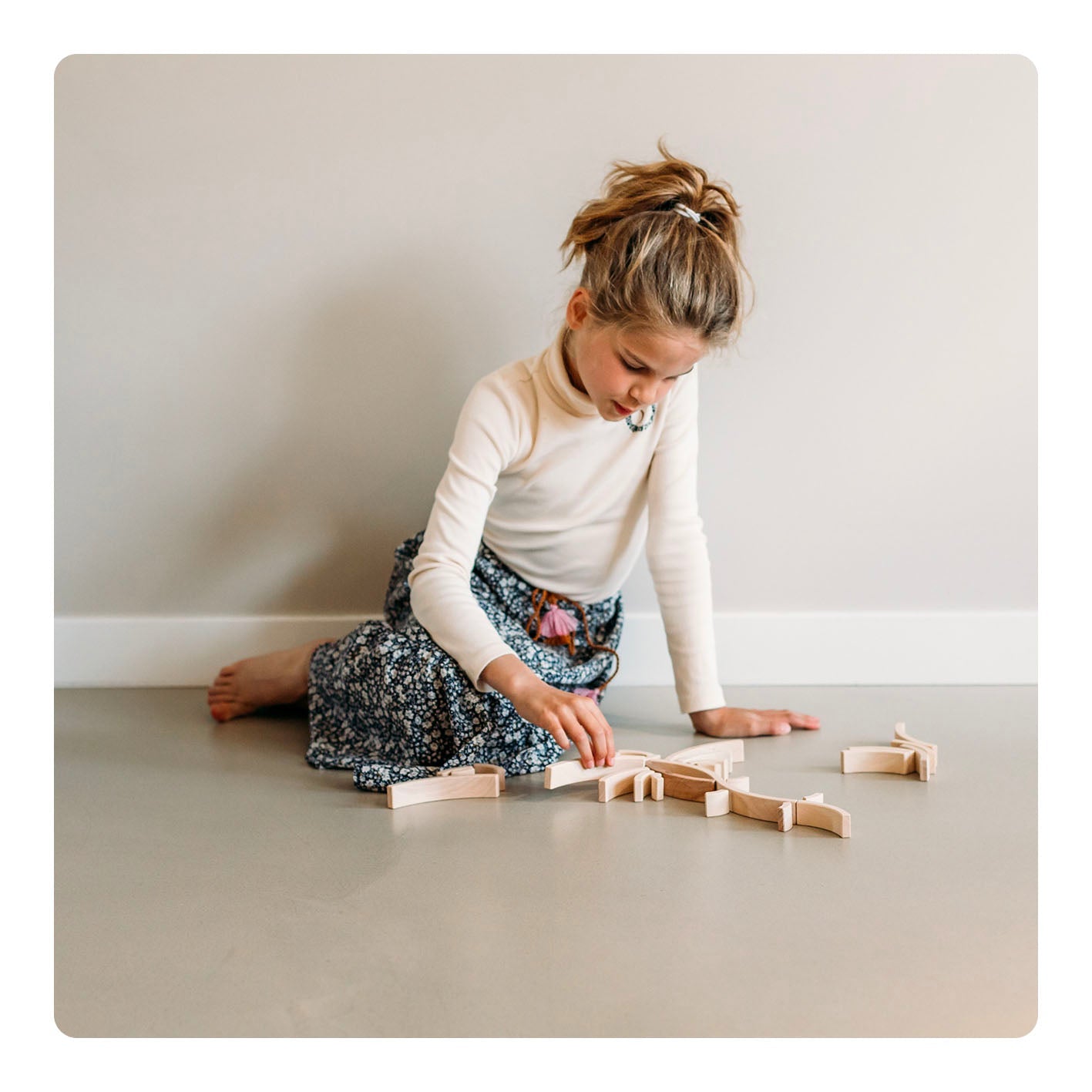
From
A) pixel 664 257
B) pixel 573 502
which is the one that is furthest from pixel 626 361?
pixel 573 502

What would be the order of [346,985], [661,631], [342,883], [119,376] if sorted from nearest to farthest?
[346,985] < [342,883] < [119,376] < [661,631]

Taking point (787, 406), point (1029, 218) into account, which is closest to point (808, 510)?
point (787, 406)

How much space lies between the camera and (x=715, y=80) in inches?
63.2

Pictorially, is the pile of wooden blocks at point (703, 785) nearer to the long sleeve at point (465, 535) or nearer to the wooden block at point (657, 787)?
the wooden block at point (657, 787)

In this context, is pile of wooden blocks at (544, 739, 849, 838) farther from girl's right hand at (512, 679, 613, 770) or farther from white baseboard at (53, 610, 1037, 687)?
white baseboard at (53, 610, 1037, 687)

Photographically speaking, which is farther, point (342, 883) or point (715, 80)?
point (715, 80)

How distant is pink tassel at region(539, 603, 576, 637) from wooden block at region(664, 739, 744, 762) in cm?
26

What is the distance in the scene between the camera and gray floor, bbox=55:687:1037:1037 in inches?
30.8

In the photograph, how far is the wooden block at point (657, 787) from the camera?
1280 millimetres

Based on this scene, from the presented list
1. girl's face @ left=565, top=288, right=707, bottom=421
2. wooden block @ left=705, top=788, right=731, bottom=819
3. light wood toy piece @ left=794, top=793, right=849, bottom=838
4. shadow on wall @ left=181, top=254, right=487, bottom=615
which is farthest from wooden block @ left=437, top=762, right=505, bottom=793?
shadow on wall @ left=181, top=254, right=487, bottom=615

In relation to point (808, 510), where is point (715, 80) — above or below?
above

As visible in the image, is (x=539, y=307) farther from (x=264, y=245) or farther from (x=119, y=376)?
(x=119, y=376)

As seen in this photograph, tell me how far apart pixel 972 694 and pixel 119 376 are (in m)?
1.50

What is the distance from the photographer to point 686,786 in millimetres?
1278
